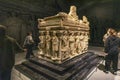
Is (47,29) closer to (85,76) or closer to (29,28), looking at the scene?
(85,76)

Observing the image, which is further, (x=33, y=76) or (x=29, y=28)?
(x=29, y=28)

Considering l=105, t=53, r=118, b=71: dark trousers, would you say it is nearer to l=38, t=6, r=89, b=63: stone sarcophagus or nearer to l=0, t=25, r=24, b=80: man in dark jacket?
l=38, t=6, r=89, b=63: stone sarcophagus

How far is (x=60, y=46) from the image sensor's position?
20.3 feet

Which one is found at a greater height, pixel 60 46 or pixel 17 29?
pixel 17 29

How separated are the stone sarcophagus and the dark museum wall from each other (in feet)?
14.0

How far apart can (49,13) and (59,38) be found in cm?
883

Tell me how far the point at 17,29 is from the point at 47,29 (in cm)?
546

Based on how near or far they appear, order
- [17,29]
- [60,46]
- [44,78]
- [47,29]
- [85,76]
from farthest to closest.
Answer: [17,29] < [47,29] < [60,46] < [85,76] < [44,78]

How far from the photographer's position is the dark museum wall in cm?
1066

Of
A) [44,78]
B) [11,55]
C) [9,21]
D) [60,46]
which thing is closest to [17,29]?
[9,21]

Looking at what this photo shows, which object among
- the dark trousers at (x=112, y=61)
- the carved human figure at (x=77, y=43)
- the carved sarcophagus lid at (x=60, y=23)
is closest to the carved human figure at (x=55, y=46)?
the carved sarcophagus lid at (x=60, y=23)

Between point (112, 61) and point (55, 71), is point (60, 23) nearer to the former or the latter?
point (55, 71)

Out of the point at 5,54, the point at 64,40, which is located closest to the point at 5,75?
the point at 5,54

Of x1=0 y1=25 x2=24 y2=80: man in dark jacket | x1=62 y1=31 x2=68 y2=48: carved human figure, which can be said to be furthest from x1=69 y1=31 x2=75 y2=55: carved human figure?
x1=0 y1=25 x2=24 y2=80: man in dark jacket
